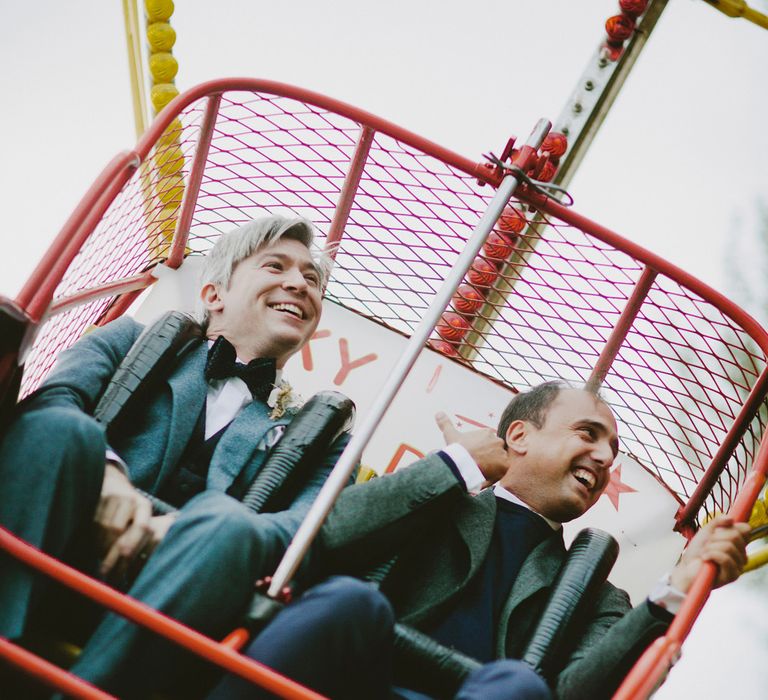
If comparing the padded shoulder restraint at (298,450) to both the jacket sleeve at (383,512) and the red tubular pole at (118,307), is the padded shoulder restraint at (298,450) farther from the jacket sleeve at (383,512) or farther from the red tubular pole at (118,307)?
the red tubular pole at (118,307)

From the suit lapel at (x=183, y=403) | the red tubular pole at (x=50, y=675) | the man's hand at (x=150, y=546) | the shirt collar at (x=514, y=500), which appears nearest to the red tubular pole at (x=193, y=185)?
the suit lapel at (x=183, y=403)

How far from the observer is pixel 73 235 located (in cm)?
127

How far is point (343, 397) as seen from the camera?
1.55 meters

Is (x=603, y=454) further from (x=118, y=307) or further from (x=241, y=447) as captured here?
(x=118, y=307)

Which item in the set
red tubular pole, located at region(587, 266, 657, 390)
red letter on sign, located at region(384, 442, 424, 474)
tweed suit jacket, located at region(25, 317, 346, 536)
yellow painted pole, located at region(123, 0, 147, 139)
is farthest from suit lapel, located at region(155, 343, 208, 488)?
yellow painted pole, located at region(123, 0, 147, 139)

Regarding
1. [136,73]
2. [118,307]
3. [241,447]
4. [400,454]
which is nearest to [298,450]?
[241,447]

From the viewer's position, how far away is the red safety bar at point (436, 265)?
1854 millimetres

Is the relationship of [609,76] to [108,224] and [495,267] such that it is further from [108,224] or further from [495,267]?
[108,224]

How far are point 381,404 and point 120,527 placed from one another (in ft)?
1.16

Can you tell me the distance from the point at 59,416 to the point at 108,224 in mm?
641

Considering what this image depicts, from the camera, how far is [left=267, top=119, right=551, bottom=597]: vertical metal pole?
1.09 meters

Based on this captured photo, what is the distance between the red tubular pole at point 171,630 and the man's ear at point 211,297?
0.87 meters

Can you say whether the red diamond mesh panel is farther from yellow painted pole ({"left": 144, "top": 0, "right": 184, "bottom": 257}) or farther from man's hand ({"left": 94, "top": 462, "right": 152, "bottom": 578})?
man's hand ({"left": 94, "top": 462, "right": 152, "bottom": 578})

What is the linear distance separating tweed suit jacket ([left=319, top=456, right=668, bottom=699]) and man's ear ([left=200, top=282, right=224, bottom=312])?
0.55m
